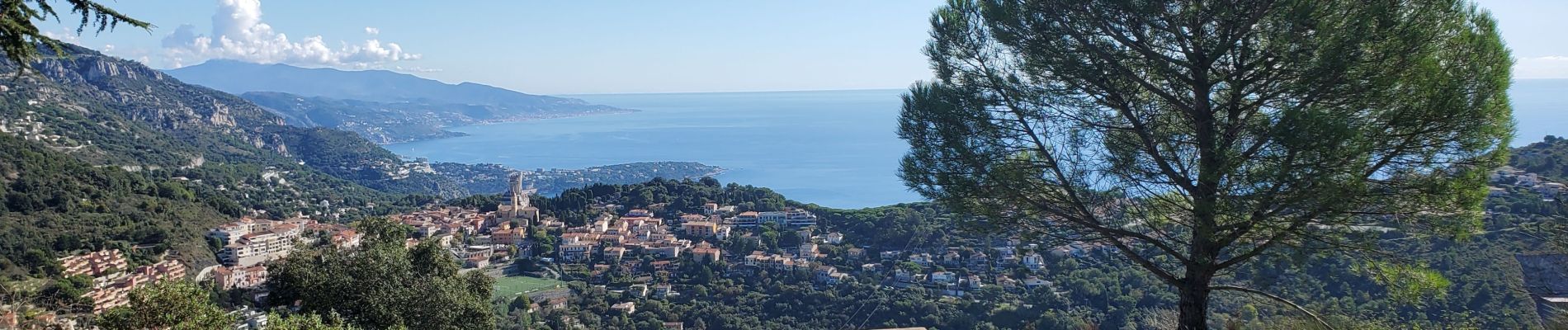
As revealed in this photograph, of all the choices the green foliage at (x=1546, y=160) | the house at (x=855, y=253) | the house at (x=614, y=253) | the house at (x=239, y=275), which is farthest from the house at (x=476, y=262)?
the green foliage at (x=1546, y=160)

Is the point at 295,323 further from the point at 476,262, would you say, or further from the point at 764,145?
the point at 764,145

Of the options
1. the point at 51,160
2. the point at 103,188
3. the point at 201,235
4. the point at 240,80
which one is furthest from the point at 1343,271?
the point at 240,80

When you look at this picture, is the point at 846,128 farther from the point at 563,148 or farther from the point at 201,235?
the point at 201,235

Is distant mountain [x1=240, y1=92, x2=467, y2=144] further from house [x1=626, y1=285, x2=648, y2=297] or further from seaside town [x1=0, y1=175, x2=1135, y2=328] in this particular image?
house [x1=626, y1=285, x2=648, y2=297]

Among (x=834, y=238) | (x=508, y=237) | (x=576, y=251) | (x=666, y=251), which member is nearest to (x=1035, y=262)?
(x=834, y=238)

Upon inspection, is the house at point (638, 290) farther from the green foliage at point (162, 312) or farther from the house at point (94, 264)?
the green foliage at point (162, 312)
